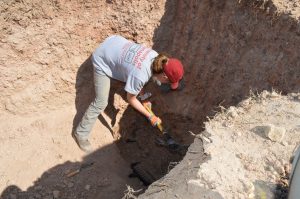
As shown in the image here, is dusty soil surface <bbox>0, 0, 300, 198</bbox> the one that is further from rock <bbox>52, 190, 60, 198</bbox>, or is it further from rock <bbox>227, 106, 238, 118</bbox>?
rock <bbox>227, 106, 238, 118</bbox>

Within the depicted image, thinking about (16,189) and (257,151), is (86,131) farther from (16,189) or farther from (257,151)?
(257,151)

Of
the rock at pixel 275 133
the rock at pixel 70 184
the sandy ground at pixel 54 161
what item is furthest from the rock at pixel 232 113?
the rock at pixel 70 184

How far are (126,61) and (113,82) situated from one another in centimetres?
90

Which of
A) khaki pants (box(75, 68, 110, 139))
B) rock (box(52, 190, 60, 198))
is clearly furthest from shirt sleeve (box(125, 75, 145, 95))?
rock (box(52, 190, 60, 198))

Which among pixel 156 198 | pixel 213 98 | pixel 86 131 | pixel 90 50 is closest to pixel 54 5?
pixel 90 50

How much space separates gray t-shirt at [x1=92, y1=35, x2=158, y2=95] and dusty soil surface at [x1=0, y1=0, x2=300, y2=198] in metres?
0.53

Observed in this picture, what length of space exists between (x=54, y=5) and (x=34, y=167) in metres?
1.99

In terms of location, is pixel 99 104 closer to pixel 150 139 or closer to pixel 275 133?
pixel 150 139

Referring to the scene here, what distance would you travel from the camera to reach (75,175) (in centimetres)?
469

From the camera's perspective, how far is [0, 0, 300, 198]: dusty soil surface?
4.31 meters

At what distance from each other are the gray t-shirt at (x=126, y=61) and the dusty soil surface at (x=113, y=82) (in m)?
0.53

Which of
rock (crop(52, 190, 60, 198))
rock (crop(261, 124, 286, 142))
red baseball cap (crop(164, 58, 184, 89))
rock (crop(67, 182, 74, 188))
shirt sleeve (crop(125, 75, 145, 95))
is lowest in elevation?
rock (crop(52, 190, 60, 198))

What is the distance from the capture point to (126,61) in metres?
4.25

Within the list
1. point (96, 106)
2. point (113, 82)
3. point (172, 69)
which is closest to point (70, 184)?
point (96, 106)
